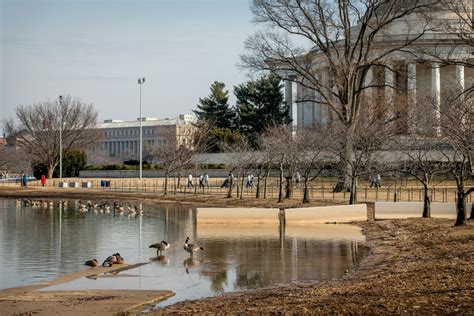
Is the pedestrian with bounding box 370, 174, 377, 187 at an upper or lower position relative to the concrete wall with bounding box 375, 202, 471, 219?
upper

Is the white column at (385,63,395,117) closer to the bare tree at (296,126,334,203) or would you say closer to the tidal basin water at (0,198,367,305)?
the bare tree at (296,126,334,203)

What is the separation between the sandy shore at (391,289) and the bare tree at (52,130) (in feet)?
217

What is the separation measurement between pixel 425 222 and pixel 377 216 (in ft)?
17.6

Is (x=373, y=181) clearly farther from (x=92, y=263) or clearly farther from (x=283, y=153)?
(x=92, y=263)

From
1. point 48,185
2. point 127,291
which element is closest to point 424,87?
point 48,185

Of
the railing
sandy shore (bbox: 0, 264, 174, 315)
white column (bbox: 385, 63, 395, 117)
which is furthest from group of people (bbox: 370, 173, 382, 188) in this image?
sandy shore (bbox: 0, 264, 174, 315)

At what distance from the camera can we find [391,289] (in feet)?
50.3

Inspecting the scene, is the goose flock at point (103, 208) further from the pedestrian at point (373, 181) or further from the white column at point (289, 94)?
the white column at point (289, 94)

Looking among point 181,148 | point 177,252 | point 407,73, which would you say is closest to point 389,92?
point 407,73

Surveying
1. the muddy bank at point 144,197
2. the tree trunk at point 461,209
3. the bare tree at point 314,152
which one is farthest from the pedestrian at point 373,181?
the tree trunk at point 461,209

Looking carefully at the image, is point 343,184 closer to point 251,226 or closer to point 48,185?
point 251,226

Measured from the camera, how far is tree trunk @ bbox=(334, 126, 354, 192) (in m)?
47.2

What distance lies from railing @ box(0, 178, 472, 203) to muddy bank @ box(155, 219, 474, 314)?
2208 cm

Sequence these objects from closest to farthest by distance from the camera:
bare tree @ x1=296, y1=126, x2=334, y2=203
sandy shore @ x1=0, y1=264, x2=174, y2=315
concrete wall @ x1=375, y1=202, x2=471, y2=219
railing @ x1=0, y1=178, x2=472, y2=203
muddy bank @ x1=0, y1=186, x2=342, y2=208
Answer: sandy shore @ x1=0, y1=264, x2=174, y2=315
concrete wall @ x1=375, y1=202, x2=471, y2=219
muddy bank @ x1=0, y1=186, x2=342, y2=208
railing @ x1=0, y1=178, x2=472, y2=203
bare tree @ x1=296, y1=126, x2=334, y2=203
